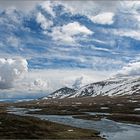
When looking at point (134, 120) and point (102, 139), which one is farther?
point (134, 120)

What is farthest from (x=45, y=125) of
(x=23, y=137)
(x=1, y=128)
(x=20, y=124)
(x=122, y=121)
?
(x=122, y=121)

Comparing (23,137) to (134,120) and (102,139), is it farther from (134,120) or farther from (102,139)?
(134,120)

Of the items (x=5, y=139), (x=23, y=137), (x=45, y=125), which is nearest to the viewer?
(x=5, y=139)

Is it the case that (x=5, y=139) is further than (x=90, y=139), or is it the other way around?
(x=90, y=139)

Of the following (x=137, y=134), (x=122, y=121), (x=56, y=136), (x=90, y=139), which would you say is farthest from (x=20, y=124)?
(x=122, y=121)

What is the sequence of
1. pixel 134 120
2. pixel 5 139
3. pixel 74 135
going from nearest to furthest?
pixel 5 139 → pixel 74 135 → pixel 134 120

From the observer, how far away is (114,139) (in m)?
92.4

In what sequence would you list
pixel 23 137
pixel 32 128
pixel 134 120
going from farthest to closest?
pixel 134 120 → pixel 32 128 → pixel 23 137

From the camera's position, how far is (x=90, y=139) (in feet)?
291

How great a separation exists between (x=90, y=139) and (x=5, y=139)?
21.5 m

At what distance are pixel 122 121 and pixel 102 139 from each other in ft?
217

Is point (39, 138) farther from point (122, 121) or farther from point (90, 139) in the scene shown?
point (122, 121)

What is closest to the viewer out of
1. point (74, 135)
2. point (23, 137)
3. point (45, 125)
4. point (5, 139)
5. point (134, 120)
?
point (5, 139)

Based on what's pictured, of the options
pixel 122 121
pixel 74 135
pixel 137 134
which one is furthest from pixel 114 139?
pixel 122 121
